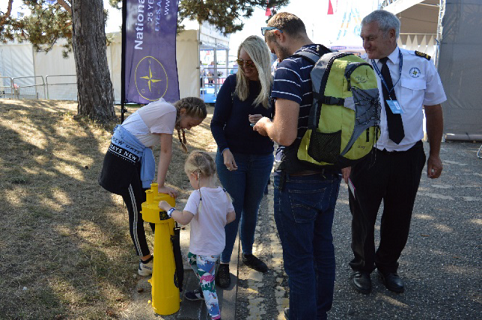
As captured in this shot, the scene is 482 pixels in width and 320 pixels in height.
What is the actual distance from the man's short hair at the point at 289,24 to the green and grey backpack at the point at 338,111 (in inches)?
8.5

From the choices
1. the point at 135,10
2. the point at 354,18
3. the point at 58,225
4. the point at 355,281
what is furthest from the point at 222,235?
the point at 354,18

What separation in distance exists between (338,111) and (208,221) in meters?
1.14

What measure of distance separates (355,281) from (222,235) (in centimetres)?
121

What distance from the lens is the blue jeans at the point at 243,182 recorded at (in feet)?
10.4

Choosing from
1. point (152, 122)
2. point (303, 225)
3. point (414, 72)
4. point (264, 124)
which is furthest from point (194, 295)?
point (414, 72)

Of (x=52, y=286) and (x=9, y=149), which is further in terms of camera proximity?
(x=9, y=149)

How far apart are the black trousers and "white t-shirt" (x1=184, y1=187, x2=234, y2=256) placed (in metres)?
1.08

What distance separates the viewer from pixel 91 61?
7984 mm

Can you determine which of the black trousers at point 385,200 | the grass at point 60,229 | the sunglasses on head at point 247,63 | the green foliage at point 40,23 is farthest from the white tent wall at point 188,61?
the black trousers at point 385,200

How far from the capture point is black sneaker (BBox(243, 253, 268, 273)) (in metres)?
3.51

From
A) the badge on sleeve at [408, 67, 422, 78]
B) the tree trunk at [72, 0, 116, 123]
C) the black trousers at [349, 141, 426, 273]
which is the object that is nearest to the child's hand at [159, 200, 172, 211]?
the black trousers at [349, 141, 426, 273]

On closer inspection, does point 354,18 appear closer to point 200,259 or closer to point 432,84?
point 432,84

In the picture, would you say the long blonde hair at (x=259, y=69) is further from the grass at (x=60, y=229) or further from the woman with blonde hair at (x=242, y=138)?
the grass at (x=60, y=229)

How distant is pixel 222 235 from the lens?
2756mm
